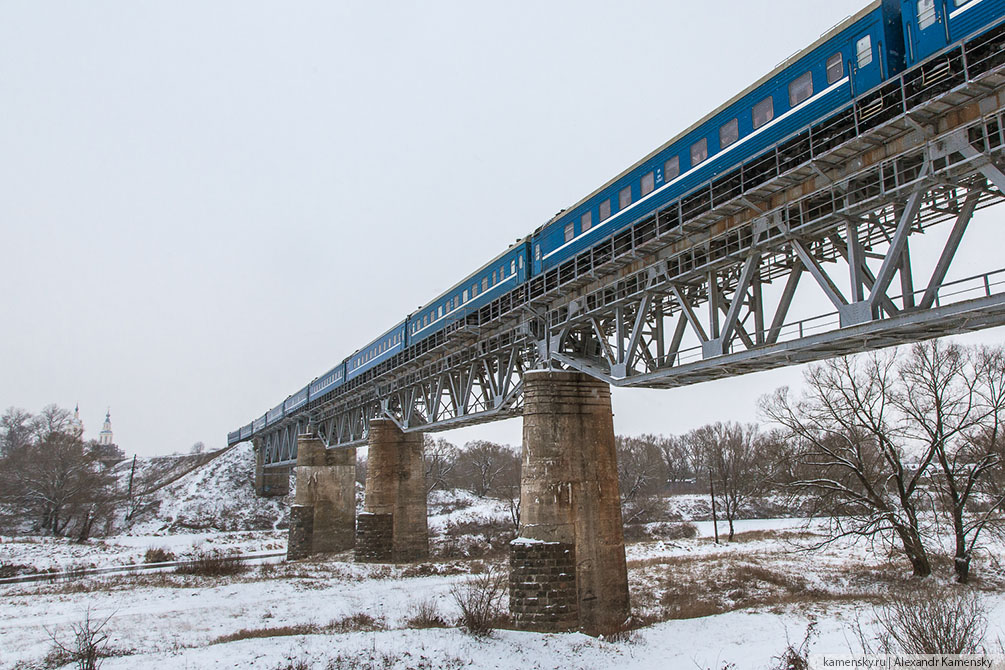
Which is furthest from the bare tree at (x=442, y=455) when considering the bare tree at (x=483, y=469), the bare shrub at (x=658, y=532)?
the bare shrub at (x=658, y=532)

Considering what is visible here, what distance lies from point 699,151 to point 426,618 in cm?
1403

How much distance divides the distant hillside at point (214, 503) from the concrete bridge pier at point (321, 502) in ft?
73.9

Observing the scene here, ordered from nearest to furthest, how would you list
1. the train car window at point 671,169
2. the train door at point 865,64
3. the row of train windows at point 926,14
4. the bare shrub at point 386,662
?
1. the row of train windows at point 926,14
2. the train door at point 865,64
3. the bare shrub at point 386,662
4. the train car window at point 671,169

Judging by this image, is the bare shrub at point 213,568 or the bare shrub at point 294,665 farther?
the bare shrub at point 213,568

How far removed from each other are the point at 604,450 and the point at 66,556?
37875mm

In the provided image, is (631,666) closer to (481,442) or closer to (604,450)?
(604,450)

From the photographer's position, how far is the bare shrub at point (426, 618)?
16.6m

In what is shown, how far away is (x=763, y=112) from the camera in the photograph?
12.6m

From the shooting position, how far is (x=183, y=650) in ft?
46.8

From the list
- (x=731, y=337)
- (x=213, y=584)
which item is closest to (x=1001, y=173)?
(x=731, y=337)

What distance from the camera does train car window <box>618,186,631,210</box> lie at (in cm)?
1628

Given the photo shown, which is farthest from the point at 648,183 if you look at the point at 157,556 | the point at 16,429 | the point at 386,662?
the point at 16,429

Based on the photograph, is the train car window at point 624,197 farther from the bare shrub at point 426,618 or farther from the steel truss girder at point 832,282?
the bare shrub at point 426,618

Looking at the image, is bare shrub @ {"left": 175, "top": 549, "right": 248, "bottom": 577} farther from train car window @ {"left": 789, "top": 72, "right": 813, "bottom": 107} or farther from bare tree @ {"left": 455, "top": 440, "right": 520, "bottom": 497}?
bare tree @ {"left": 455, "top": 440, "right": 520, "bottom": 497}
